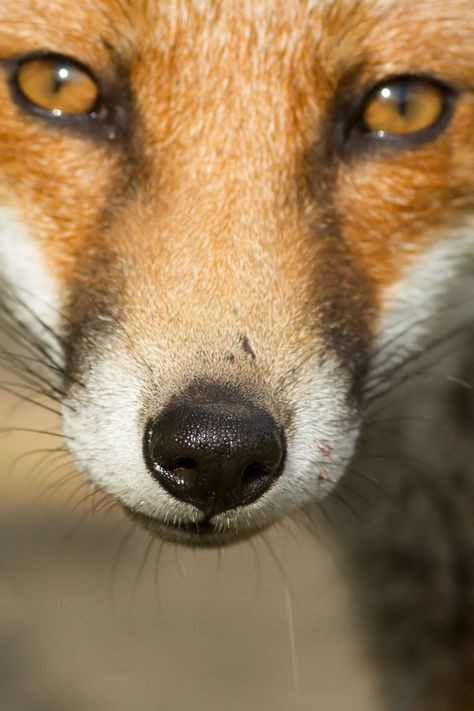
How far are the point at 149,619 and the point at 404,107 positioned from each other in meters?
3.01

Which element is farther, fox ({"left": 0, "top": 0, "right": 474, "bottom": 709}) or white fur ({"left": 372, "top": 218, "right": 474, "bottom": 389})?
white fur ({"left": 372, "top": 218, "right": 474, "bottom": 389})

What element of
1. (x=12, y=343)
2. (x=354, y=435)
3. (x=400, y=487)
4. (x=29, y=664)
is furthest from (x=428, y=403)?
(x=29, y=664)

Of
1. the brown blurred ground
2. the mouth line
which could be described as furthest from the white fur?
the brown blurred ground

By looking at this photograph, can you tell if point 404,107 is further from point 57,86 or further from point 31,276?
point 31,276

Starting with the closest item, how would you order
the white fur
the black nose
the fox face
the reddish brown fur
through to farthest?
the black nose → the fox face → the reddish brown fur → the white fur

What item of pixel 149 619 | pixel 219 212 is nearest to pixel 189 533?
pixel 219 212

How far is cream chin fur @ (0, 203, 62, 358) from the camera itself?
9.65ft

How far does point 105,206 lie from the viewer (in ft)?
9.27

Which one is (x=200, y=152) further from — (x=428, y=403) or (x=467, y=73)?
(x=428, y=403)

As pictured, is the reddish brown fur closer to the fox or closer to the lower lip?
the fox

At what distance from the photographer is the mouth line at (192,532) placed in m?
2.70

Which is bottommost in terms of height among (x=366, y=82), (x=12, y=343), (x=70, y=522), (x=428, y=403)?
(x=70, y=522)

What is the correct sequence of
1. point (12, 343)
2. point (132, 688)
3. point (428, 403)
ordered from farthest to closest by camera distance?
1. point (132, 688)
2. point (428, 403)
3. point (12, 343)

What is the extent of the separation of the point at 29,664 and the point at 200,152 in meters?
2.96
